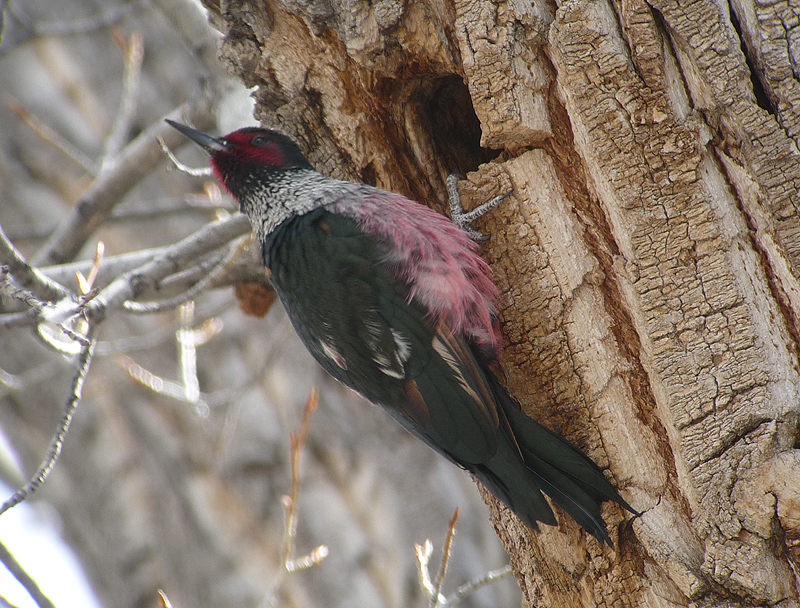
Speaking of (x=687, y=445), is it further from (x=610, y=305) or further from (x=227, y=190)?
(x=227, y=190)

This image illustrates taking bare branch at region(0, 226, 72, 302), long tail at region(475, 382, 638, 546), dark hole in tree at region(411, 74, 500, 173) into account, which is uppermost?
dark hole in tree at region(411, 74, 500, 173)

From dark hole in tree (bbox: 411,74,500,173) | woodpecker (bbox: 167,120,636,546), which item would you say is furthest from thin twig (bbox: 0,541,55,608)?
dark hole in tree (bbox: 411,74,500,173)

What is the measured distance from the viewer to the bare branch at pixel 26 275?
6.37ft

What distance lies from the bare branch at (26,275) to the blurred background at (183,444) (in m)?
1.18

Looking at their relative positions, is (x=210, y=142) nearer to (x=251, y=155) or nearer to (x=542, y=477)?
(x=251, y=155)

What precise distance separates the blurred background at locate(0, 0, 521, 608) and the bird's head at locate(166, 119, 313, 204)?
953mm

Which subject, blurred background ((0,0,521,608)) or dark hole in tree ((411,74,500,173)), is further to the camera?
blurred background ((0,0,521,608))

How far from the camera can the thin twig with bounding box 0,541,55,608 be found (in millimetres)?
1381

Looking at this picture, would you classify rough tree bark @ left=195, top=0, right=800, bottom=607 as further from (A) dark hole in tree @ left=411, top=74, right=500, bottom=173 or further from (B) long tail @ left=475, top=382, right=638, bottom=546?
(A) dark hole in tree @ left=411, top=74, right=500, bottom=173

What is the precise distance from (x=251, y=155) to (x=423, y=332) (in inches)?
42.8

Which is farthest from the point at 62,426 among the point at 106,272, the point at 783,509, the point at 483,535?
the point at 483,535

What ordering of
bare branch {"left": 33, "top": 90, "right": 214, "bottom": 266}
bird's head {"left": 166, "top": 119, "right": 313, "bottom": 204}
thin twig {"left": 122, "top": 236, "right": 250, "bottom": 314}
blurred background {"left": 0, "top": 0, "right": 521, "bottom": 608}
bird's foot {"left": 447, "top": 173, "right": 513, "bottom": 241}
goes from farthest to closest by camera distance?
→ blurred background {"left": 0, "top": 0, "right": 521, "bottom": 608}
bare branch {"left": 33, "top": 90, "right": 214, "bottom": 266}
bird's head {"left": 166, "top": 119, "right": 313, "bottom": 204}
thin twig {"left": 122, "top": 236, "right": 250, "bottom": 314}
bird's foot {"left": 447, "top": 173, "right": 513, "bottom": 241}

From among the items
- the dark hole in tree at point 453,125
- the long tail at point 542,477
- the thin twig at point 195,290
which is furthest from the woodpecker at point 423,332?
the thin twig at point 195,290

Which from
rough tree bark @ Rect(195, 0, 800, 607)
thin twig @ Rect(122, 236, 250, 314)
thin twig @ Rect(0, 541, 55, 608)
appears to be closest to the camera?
thin twig @ Rect(0, 541, 55, 608)
